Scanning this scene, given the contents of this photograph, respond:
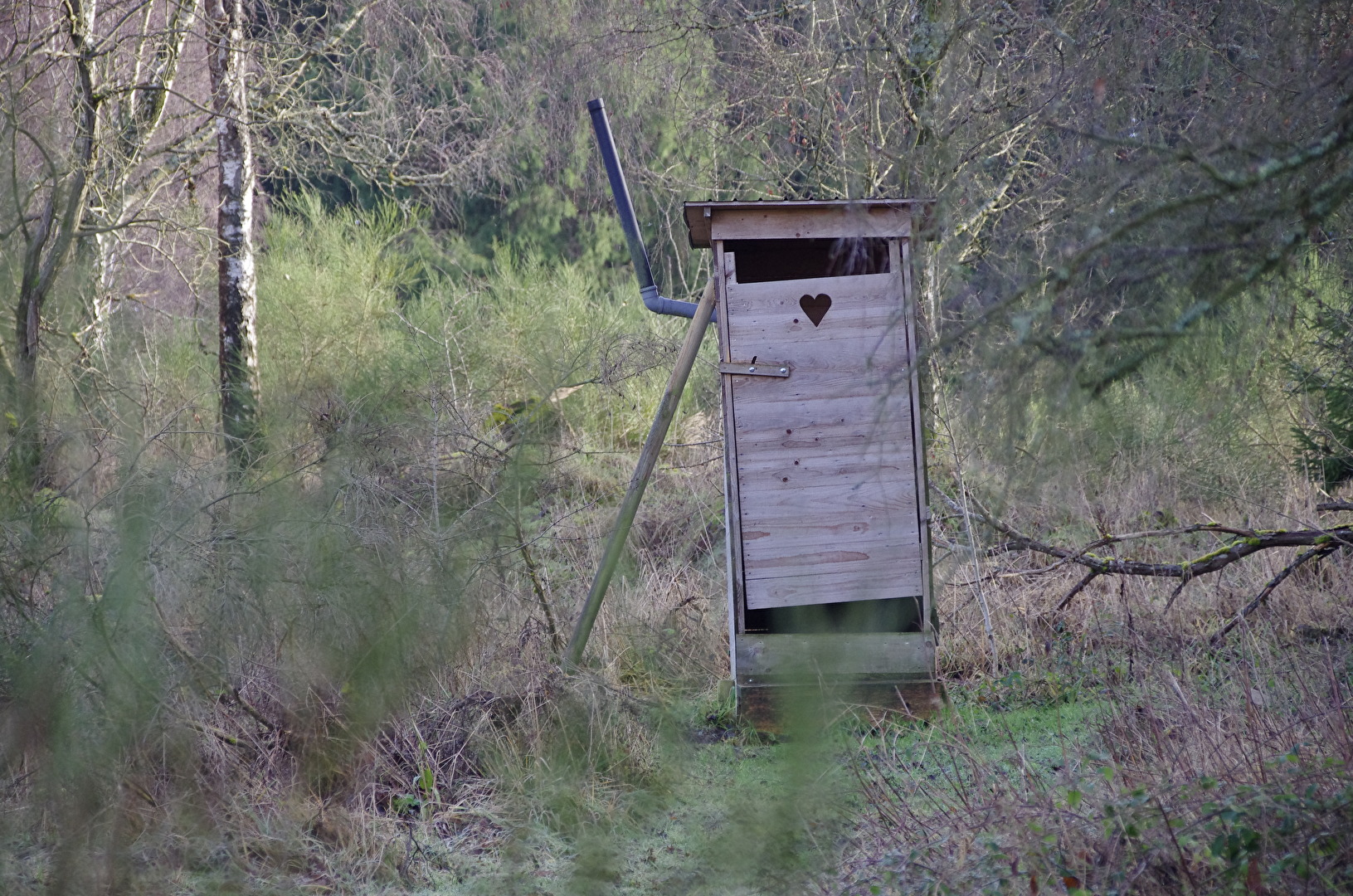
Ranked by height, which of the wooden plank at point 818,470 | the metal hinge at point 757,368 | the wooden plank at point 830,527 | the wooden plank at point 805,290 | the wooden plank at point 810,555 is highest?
the wooden plank at point 805,290

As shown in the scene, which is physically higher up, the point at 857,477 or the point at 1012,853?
the point at 857,477

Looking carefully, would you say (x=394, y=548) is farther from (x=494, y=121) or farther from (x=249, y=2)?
(x=494, y=121)

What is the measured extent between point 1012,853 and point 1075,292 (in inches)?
51.2

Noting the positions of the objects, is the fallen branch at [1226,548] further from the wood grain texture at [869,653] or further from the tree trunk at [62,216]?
the tree trunk at [62,216]

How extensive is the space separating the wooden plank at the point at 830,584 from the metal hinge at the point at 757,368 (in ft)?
2.58

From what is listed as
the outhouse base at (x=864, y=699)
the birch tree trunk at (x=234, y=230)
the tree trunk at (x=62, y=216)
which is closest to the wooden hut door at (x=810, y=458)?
the outhouse base at (x=864, y=699)

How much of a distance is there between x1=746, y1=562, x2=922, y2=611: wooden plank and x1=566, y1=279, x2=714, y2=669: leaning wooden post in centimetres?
53

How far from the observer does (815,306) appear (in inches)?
172

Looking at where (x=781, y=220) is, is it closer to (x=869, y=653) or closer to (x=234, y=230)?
(x=869, y=653)

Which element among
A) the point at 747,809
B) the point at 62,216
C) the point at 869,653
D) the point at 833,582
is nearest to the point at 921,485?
the point at 833,582

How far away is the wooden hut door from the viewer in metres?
4.32

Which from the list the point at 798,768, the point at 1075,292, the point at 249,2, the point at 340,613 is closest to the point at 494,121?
the point at 249,2

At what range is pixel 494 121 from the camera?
1037 cm

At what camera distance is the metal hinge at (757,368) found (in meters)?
4.30
